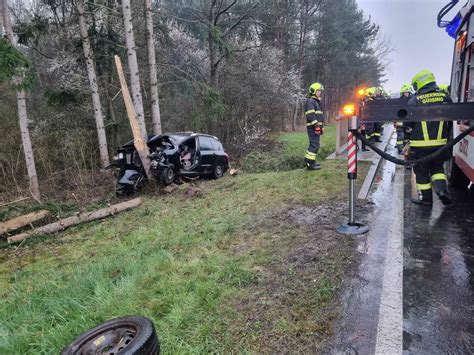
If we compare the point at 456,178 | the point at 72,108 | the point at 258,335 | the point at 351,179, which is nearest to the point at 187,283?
the point at 258,335

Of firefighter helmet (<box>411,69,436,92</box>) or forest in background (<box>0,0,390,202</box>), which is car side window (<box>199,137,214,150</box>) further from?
firefighter helmet (<box>411,69,436,92</box>)

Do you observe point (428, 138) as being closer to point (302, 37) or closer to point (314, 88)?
point (314, 88)

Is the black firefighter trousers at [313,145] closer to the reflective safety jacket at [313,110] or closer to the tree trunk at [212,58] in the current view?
the reflective safety jacket at [313,110]

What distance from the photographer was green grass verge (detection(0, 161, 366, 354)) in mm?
2998

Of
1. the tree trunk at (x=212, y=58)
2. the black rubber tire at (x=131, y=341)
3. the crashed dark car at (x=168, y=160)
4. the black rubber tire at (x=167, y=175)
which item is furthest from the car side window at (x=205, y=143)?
the black rubber tire at (x=131, y=341)

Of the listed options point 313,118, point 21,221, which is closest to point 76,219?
point 21,221

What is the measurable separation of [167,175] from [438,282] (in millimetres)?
7591

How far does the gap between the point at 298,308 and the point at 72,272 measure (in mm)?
3359

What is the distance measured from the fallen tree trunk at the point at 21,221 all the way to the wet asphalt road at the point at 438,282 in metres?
7.32

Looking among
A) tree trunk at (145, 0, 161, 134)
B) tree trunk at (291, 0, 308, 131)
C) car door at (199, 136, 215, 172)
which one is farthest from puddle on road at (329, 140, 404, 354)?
tree trunk at (291, 0, 308, 131)

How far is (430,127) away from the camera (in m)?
5.39

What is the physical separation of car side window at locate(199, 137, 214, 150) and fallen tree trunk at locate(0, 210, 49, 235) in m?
4.94

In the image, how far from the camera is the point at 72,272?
4891mm

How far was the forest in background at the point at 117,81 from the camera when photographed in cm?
1281
